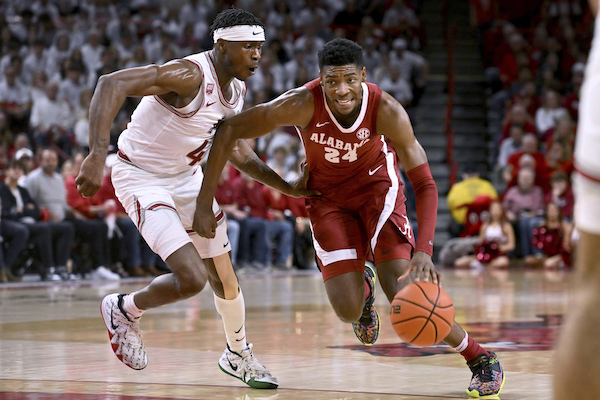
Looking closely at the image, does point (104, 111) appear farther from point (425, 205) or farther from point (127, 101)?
point (127, 101)

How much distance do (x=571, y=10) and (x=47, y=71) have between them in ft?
37.9

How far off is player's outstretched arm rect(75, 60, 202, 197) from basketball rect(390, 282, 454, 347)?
147cm

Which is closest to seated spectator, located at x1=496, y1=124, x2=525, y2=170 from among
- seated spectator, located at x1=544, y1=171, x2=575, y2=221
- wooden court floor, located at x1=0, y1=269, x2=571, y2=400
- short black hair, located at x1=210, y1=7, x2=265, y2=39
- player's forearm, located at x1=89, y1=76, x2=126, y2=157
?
seated spectator, located at x1=544, y1=171, x2=575, y2=221

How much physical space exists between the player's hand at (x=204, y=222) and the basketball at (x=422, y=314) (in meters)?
1.07

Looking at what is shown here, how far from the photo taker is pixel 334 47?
430 cm

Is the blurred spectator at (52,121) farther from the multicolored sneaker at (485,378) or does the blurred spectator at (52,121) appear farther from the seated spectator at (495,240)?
the multicolored sneaker at (485,378)

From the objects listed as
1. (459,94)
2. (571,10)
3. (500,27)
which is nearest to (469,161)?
(459,94)

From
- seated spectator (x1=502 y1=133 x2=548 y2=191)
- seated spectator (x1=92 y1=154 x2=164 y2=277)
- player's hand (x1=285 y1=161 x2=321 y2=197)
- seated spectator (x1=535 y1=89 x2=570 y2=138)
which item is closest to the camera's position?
player's hand (x1=285 y1=161 x2=321 y2=197)

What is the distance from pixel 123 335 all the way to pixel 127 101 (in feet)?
30.5

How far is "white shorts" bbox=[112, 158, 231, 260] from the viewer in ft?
14.2

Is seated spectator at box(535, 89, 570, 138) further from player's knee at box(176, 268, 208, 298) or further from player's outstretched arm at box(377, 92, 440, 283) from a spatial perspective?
player's knee at box(176, 268, 208, 298)

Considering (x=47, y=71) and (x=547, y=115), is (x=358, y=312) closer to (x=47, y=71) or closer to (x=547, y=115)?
(x=47, y=71)

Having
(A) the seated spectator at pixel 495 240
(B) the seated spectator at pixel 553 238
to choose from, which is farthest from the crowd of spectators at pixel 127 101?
(B) the seated spectator at pixel 553 238

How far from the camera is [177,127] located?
4520 mm
